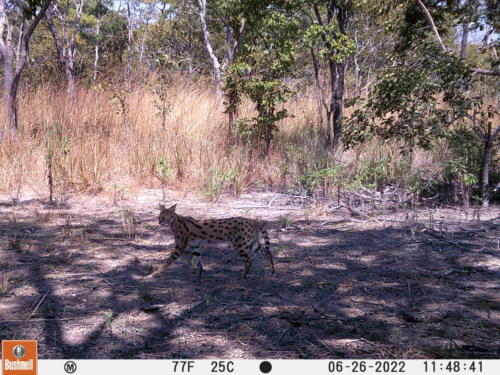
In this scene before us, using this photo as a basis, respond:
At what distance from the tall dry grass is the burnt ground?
50.1 inches

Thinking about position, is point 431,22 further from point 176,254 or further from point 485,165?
point 176,254

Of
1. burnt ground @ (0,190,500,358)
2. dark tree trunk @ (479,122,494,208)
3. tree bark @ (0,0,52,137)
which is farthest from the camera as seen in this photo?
tree bark @ (0,0,52,137)

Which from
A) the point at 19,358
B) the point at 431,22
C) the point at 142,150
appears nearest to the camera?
the point at 19,358

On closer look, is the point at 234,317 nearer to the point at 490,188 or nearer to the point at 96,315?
the point at 96,315

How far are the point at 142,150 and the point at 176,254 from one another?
3840 millimetres

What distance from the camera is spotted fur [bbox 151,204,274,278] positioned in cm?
428

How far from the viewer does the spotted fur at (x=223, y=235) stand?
4.28m

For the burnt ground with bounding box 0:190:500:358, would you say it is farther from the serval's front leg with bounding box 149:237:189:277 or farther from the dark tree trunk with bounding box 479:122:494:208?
the dark tree trunk with bounding box 479:122:494:208

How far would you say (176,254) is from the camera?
4.39 metres

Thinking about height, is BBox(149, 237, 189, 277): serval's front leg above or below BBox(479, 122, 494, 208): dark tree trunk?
below

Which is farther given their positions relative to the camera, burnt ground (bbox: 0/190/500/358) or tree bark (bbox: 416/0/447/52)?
tree bark (bbox: 416/0/447/52)

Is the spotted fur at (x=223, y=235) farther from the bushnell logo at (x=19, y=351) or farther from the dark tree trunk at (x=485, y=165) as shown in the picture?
the dark tree trunk at (x=485, y=165)

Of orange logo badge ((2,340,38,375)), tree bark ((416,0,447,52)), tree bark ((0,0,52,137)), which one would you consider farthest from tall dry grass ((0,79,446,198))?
orange logo badge ((2,340,38,375))

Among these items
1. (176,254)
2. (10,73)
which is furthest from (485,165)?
(10,73)
